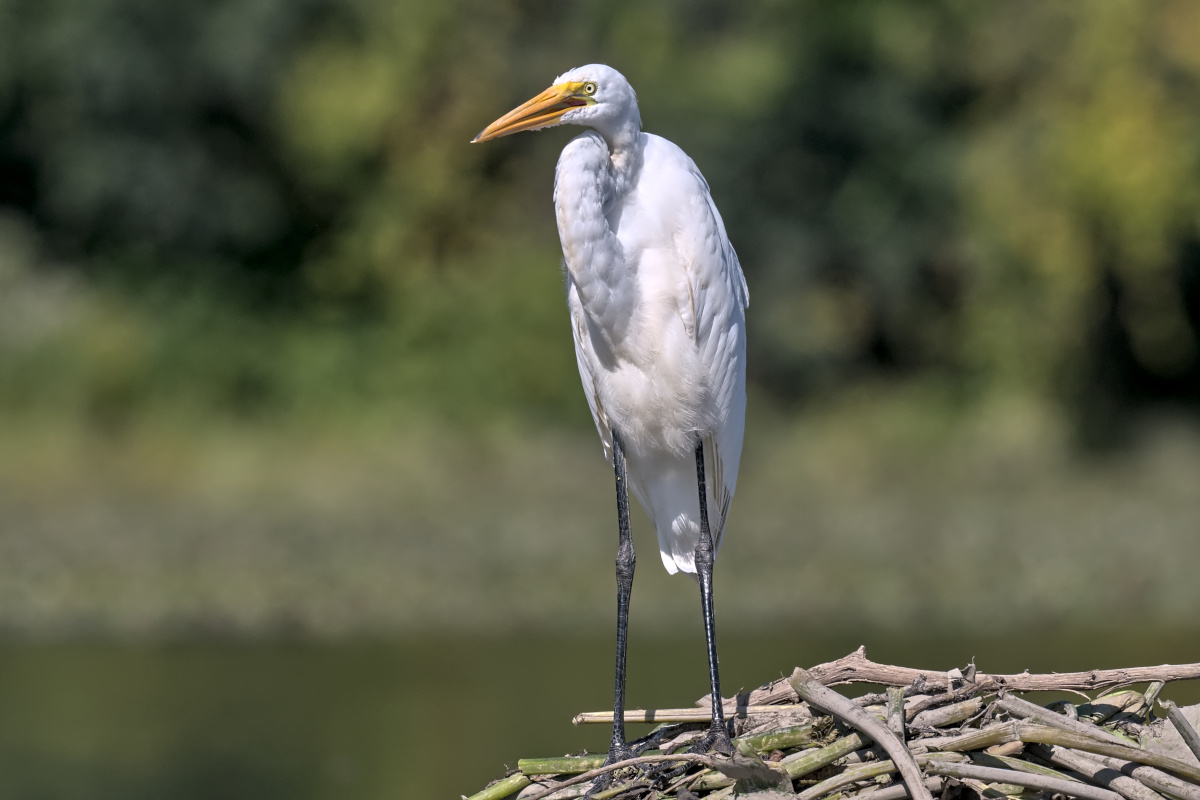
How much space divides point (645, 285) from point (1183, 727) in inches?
52.2

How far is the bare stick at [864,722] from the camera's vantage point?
238cm

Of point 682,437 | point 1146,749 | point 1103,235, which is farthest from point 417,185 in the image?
point 1146,749

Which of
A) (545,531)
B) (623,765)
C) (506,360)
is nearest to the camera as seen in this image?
(623,765)

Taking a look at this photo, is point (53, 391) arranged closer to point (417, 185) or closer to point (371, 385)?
point (371, 385)

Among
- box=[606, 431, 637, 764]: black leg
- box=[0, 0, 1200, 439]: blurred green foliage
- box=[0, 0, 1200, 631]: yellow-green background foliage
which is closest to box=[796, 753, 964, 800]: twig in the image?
box=[606, 431, 637, 764]: black leg

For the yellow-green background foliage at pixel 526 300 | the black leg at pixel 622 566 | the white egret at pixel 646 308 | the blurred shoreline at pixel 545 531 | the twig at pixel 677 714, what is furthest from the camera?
the yellow-green background foliage at pixel 526 300

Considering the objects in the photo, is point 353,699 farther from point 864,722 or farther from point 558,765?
point 864,722

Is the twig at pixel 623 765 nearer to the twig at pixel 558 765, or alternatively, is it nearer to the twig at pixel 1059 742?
the twig at pixel 558 765

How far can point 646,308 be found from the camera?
3.22 meters

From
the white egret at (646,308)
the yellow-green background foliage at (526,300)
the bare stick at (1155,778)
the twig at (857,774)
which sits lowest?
the bare stick at (1155,778)

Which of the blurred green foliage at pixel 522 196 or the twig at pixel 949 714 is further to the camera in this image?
the blurred green foliage at pixel 522 196

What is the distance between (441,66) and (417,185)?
1.03 meters

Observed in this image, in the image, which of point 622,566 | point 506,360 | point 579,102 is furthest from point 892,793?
point 506,360

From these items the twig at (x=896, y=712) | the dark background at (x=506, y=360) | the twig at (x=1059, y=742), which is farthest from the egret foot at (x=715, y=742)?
the dark background at (x=506, y=360)
